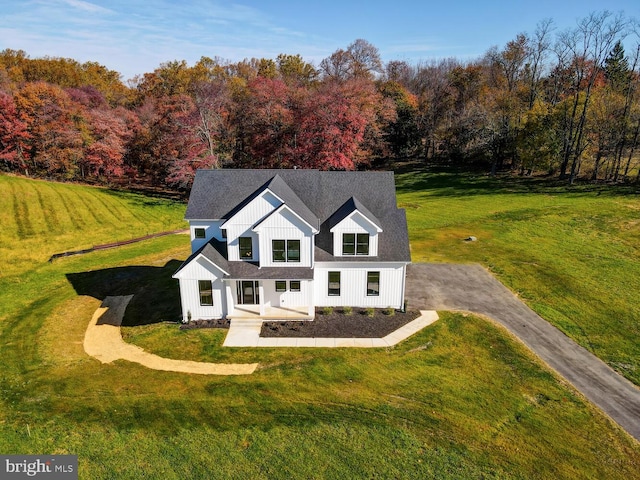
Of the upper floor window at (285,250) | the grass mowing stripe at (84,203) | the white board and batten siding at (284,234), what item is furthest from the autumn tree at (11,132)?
the upper floor window at (285,250)

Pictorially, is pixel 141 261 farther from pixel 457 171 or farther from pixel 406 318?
pixel 457 171

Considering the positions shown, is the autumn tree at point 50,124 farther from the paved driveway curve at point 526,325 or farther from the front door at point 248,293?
the paved driveway curve at point 526,325

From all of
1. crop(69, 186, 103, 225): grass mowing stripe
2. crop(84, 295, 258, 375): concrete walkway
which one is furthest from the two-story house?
crop(69, 186, 103, 225): grass mowing stripe

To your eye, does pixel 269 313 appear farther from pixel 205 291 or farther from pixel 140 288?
pixel 140 288

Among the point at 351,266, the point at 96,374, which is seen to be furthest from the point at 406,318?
the point at 96,374

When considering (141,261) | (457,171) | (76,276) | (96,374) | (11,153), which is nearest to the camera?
(96,374)
